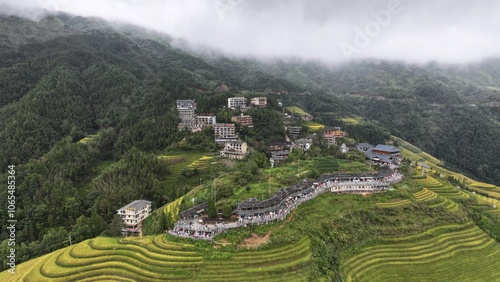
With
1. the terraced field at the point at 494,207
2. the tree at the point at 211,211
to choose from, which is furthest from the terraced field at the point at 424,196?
the tree at the point at 211,211

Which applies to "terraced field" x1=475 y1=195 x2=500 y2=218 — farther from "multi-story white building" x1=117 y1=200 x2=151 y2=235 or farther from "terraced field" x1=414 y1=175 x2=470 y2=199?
"multi-story white building" x1=117 y1=200 x2=151 y2=235

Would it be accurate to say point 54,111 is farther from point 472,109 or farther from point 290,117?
point 472,109

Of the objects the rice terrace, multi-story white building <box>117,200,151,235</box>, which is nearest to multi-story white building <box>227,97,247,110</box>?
the rice terrace

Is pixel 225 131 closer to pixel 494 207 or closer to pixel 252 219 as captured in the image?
pixel 252 219

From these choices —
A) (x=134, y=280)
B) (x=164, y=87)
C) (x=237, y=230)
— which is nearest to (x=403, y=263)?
(x=237, y=230)

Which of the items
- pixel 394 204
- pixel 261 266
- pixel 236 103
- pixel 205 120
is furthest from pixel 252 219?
pixel 236 103

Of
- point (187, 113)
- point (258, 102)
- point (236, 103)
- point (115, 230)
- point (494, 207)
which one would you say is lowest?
point (494, 207)
